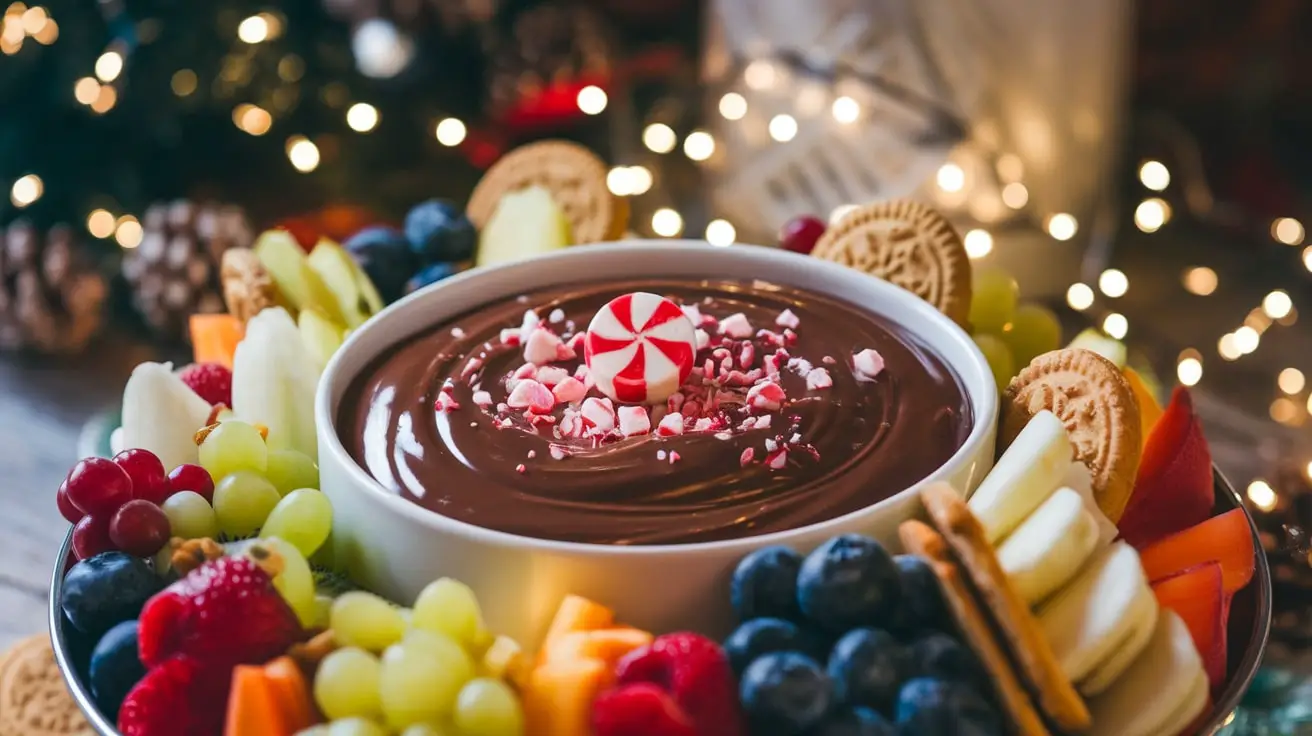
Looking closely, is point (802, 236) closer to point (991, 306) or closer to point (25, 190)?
point (991, 306)

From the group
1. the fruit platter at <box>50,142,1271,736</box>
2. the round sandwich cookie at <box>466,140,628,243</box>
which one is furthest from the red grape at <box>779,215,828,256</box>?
the round sandwich cookie at <box>466,140,628,243</box>

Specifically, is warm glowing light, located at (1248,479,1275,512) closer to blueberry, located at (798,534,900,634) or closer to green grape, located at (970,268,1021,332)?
green grape, located at (970,268,1021,332)

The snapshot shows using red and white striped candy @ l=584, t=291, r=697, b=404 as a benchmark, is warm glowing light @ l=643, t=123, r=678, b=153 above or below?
above

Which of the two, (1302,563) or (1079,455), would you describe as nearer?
(1079,455)

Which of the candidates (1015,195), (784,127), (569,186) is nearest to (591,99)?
(784,127)

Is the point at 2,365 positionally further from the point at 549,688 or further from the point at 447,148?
the point at 549,688

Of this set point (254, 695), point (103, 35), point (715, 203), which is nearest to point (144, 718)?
point (254, 695)
